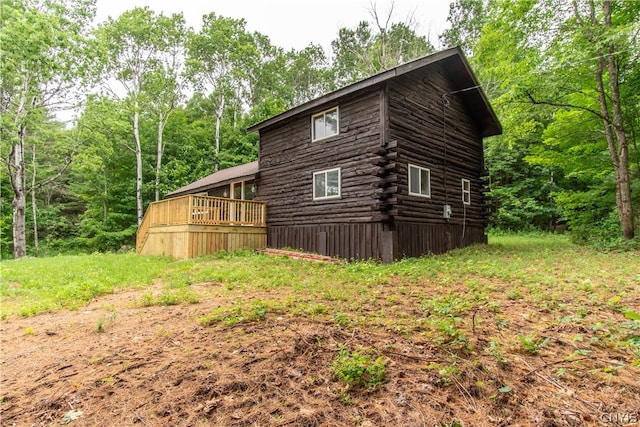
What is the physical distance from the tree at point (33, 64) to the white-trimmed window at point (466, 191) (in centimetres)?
1926

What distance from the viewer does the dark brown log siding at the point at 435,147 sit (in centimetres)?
1005

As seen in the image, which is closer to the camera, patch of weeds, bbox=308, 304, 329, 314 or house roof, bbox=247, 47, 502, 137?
patch of weeds, bbox=308, 304, 329, 314

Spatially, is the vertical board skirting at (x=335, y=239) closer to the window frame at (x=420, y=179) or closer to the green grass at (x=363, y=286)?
the green grass at (x=363, y=286)

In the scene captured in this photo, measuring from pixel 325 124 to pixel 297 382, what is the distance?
1030 centimetres

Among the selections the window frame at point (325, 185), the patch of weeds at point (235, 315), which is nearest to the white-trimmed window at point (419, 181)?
the window frame at point (325, 185)

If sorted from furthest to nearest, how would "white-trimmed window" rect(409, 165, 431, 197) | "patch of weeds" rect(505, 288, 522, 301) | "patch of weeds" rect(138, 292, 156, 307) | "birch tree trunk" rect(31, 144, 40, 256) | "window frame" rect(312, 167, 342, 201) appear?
"birch tree trunk" rect(31, 144, 40, 256) → "window frame" rect(312, 167, 342, 201) → "white-trimmed window" rect(409, 165, 431, 197) → "patch of weeds" rect(138, 292, 156, 307) → "patch of weeds" rect(505, 288, 522, 301)

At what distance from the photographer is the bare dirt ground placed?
200cm

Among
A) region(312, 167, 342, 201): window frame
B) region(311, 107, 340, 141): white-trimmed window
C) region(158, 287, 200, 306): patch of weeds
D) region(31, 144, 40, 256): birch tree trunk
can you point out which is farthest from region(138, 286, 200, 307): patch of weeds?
region(31, 144, 40, 256): birch tree trunk

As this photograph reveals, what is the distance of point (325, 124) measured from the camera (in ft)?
37.9

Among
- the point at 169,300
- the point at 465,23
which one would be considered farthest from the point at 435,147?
the point at 465,23

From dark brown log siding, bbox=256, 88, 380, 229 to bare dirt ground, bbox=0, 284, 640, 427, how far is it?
22.6 feet

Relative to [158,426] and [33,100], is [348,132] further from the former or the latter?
[33,100]

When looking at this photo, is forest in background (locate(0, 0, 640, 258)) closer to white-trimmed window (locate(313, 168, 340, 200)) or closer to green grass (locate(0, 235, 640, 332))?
green grass (locate(0, 235, 640, 332))

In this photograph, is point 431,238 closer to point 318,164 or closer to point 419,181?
point 419,181
